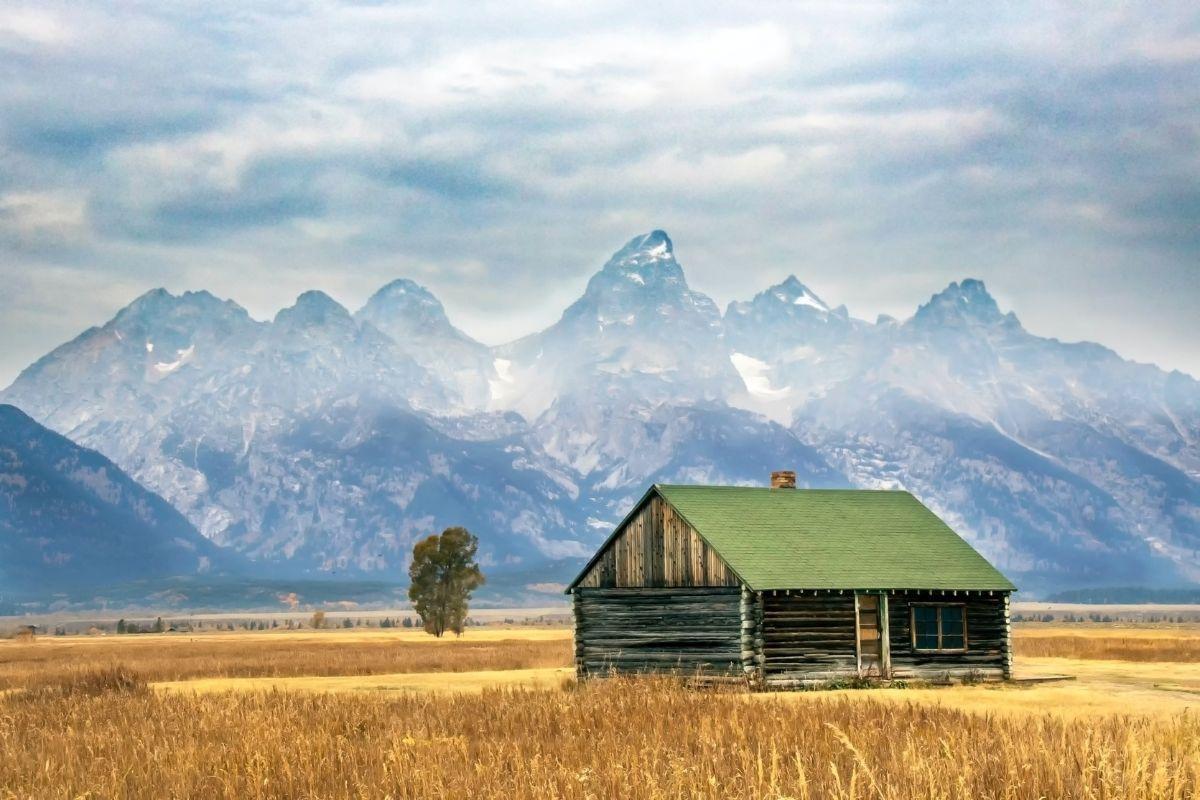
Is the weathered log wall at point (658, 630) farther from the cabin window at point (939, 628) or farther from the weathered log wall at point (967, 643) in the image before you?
the cabin window at point (939, 628)

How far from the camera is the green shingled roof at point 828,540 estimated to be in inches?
1645

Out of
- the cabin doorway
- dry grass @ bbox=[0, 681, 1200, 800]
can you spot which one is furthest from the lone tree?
dry grass @ bbox=[0, 681, 1200, 800]

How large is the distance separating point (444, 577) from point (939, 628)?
2833 inches

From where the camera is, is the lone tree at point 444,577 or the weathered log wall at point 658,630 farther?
the lone tree at point 444,577

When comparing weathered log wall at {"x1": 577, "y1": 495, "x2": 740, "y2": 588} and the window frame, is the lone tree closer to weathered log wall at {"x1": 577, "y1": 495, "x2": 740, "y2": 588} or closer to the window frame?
weathered log wall at {"x1": 577, "y1": 495, "x2": 740, "y2": 588}

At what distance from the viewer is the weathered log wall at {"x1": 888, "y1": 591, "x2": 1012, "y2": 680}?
140ft

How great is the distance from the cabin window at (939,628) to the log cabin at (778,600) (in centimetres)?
4

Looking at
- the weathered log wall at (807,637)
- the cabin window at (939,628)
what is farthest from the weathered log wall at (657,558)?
the cabin window at (939,628)

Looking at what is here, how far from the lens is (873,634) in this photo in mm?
42531

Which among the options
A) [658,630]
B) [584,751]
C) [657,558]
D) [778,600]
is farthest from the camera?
[657,558]

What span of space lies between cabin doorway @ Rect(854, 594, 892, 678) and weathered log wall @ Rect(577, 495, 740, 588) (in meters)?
4.21

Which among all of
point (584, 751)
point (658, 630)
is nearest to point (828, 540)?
point (658, 630)

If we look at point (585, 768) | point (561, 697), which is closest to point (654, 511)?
point (561, 697)

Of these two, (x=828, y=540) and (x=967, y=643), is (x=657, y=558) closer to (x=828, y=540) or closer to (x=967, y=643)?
(x=828, y=540)
